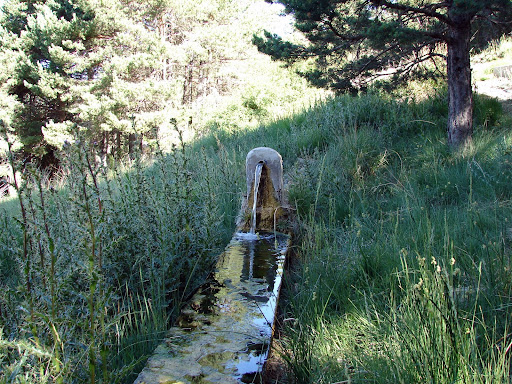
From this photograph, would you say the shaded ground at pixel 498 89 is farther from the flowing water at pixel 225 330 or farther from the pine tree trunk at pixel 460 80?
the flowing water at pixel 225 330

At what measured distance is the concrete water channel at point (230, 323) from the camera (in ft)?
6.04

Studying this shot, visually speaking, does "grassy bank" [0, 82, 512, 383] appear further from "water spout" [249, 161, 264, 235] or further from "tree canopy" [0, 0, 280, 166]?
"tree canopy" [0, 0, 280, 166]

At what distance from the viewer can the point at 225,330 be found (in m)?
2.19

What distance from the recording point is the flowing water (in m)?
1.84

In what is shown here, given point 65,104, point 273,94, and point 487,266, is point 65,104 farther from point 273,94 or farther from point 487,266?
point 487,266

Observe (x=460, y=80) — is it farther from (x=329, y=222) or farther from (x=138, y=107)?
(x=138, y=107)

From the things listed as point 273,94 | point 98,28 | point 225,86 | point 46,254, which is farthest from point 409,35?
point 225,86

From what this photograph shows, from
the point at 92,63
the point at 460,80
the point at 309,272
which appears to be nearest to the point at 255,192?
the point at 309,272

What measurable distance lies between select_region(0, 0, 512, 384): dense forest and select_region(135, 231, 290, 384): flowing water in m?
0.15

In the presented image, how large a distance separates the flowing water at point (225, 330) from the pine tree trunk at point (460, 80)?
3.92 meters

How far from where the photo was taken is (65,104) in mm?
21578

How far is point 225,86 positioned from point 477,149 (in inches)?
970

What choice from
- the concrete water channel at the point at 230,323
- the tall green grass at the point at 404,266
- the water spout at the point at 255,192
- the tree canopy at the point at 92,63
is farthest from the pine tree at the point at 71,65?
the concrete water channel at the point at 230,323

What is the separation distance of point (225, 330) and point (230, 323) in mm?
84
